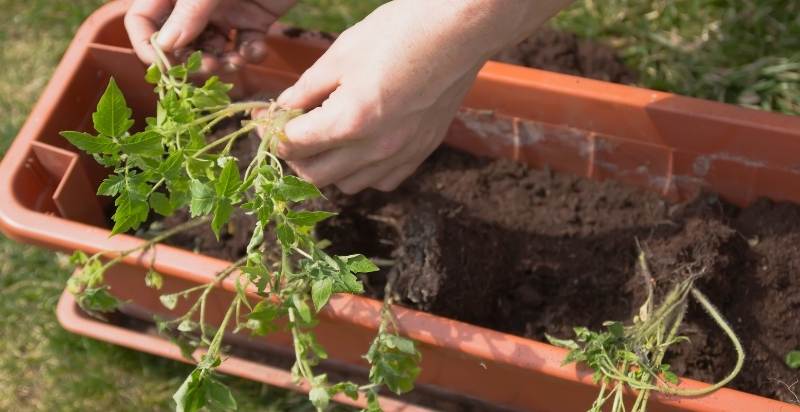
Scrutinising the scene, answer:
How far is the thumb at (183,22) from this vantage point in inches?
68.5

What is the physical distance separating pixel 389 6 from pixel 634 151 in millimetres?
706

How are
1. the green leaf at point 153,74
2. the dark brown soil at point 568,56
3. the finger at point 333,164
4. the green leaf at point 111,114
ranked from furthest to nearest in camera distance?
1. the dark brown soil at point 568,56
2. the green leaf at point 153,74
3. the finger at point 333,164
4. the green leaf at point 111,114

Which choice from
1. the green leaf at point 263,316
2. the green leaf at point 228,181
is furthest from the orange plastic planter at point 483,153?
the green leaf at point 228,181

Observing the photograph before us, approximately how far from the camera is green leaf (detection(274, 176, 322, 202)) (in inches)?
51.4

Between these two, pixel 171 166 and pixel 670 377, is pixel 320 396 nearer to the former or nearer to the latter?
pixel 171 166

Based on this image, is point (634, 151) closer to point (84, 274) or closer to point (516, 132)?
point (516, 132)

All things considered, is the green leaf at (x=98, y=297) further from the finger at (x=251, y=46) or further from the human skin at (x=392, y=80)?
the finger at (x=251, y=46)

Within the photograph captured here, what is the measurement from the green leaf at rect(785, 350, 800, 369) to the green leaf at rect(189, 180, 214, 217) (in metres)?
1.06

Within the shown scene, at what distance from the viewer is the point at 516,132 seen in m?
1.98

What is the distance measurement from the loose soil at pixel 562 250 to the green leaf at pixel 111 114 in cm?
60

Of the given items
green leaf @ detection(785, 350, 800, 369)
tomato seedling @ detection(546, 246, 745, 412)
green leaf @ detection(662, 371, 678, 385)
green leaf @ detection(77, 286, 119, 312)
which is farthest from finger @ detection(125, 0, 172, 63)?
green leaf @ detection(785, 350, 800, 369)

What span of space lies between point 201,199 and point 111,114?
17cm

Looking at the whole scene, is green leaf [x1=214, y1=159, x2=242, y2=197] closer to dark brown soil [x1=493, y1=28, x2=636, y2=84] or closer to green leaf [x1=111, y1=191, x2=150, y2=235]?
green leaf [x1=111, y1=191, x2=150, y2=235]

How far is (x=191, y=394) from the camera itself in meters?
1.38
